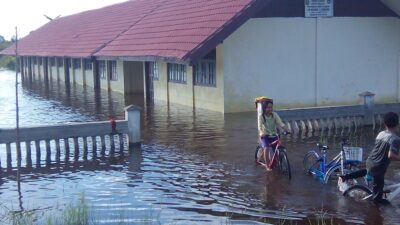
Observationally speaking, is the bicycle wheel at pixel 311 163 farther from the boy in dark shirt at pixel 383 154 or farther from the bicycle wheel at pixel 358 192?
the boy in dark shirt at pixel 383 154

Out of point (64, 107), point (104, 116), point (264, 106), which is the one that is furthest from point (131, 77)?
point (264, 106)

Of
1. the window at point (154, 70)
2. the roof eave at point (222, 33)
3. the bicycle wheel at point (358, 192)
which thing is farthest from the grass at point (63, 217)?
the window at point (154, 70)

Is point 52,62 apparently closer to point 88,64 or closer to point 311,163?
point 88,64

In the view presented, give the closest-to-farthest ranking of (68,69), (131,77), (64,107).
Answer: (64,107), (131,77), (68,69)

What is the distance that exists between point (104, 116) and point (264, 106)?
415 inches

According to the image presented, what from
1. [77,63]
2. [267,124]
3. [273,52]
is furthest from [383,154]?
[77,63]

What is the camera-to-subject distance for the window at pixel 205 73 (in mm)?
21089

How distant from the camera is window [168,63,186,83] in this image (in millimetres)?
23328

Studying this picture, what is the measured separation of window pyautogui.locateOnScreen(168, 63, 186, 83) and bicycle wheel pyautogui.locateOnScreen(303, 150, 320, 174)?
12.5 m

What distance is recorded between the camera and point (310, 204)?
29.7 feet

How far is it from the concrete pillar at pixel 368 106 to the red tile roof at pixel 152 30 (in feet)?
15.3

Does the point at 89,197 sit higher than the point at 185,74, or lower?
lower

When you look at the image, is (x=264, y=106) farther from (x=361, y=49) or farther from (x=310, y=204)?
(x=361, y=49)

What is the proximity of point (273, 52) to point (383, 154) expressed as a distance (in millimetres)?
12656
